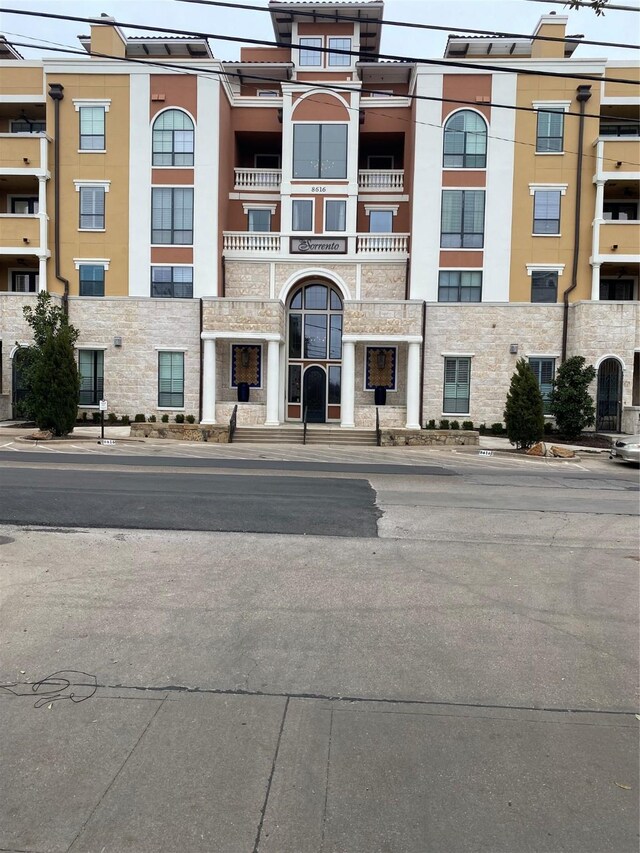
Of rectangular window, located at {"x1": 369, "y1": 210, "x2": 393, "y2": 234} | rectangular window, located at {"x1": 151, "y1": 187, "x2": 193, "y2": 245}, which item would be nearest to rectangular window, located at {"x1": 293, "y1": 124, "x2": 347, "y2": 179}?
rectangular window, located at {"x1": 369, "y1": 210, "x2": 393, "y2": 234}

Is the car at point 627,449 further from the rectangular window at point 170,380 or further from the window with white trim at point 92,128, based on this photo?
the window with white trim at point 92,128

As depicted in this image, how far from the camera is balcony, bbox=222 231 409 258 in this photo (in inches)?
1138

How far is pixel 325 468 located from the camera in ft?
54.3

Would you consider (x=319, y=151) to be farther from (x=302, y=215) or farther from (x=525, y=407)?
(x=525, y=407)

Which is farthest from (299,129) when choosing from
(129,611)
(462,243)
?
(129,611)

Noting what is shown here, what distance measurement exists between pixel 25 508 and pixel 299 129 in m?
24.7

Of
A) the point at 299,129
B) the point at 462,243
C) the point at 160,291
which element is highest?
the point at 299,129

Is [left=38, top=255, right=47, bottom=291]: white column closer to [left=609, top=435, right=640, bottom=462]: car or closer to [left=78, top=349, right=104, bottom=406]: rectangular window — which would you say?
[left=78, top=349, right=104, bottom=406]: rectangular window

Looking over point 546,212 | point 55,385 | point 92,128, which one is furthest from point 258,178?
point 55,385

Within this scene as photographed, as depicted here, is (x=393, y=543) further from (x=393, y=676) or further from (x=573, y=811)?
(x=573, y=811)

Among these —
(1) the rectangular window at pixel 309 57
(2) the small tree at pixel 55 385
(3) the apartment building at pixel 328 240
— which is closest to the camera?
(2) the small tree at pixel 55 385

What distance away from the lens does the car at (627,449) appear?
19.1 metres

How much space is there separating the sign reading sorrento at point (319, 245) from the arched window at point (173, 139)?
20.3ft

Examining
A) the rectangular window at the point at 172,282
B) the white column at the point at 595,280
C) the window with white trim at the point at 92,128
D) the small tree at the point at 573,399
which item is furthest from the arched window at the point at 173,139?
the small tree at the point at 573,399
